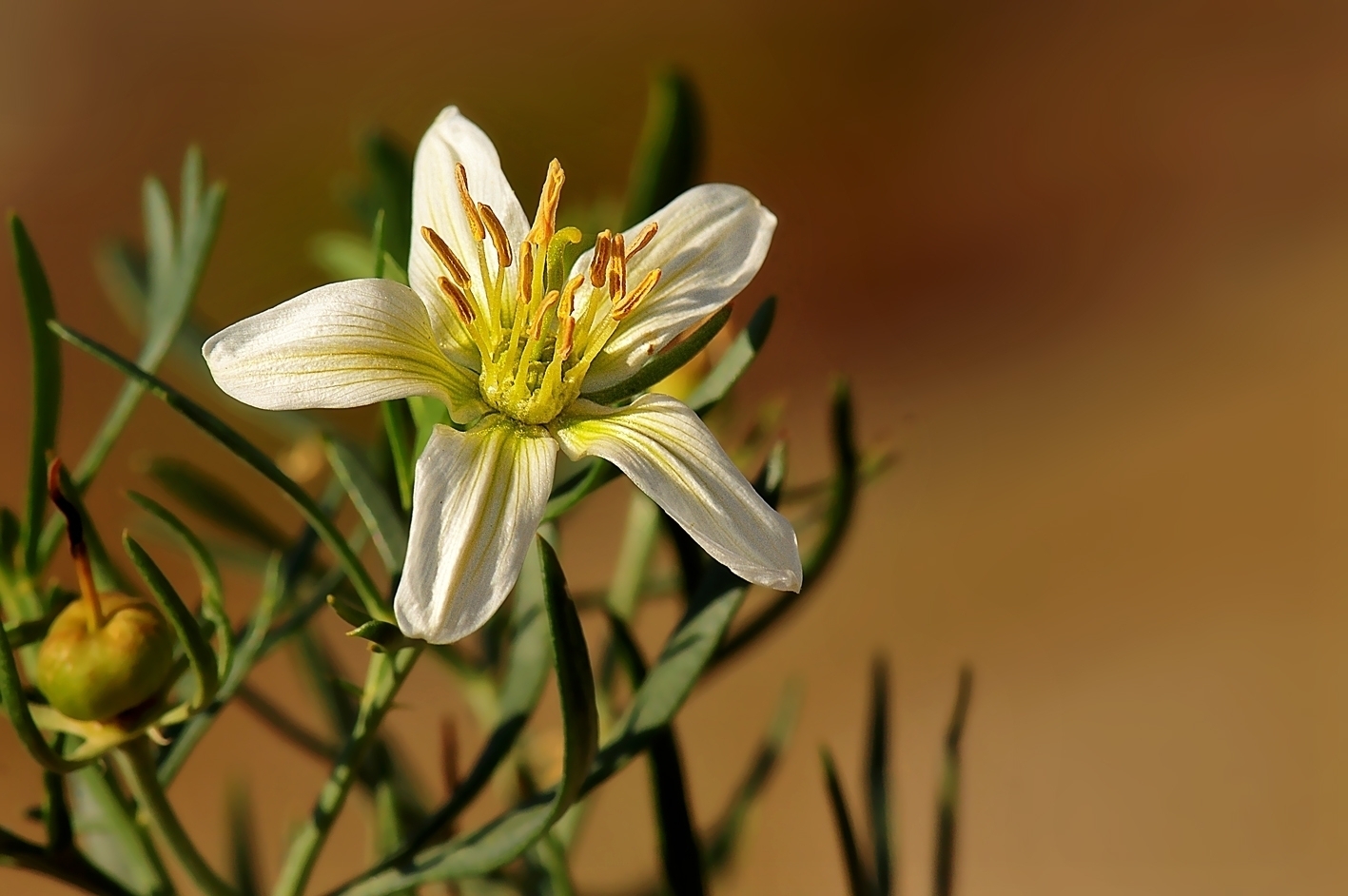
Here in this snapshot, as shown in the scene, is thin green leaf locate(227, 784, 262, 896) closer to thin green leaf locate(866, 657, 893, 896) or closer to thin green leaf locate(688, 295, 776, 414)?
thin green leaf locate(866, 657, 893, 896)

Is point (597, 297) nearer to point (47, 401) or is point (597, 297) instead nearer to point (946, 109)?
point (47, 401)

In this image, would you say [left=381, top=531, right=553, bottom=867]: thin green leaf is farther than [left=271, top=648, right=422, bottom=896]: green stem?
Yes

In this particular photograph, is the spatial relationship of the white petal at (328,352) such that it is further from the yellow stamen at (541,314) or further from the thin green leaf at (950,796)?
the thin green leaf at (950,796)

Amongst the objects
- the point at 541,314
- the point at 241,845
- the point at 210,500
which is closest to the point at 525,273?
the point at 541,314

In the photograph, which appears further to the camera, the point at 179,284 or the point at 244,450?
the point at 179,284

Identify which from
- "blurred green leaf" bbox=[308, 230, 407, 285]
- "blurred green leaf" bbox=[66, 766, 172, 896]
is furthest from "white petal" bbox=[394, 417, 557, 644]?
"blurred green leaf" bbox=[308, 230, 407, 285]

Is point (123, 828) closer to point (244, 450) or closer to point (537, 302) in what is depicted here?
point (244, 450)

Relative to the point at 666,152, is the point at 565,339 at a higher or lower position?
lower

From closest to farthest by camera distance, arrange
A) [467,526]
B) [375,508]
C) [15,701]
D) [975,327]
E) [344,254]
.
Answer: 1. [15,701]
2. [467,526]
3. [375,508]
4. [344,254]
5. [975,327]

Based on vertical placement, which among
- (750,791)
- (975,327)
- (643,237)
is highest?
(643,237)
